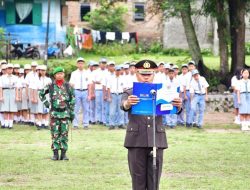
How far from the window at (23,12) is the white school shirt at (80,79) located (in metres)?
26.8

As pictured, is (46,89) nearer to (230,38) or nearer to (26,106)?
(26,106)

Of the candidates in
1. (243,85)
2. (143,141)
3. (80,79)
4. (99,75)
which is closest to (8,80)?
(80,79)

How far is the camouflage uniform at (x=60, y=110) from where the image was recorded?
60.1 feet

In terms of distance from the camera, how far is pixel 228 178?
15961 millimetres

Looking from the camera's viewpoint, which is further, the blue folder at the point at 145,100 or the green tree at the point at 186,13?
the green tree at the point at 186,13

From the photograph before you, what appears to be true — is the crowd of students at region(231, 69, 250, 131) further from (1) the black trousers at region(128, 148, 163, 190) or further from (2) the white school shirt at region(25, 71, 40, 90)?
(1) the black trousers at region(128, 148, 163, 190)

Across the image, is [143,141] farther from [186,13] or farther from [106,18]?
→ [106,18]

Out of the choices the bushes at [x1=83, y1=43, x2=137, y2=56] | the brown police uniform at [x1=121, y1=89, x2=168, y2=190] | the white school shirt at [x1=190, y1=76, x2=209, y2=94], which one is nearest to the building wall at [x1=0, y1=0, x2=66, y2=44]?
the bushes at [x1=83, y1=43, x2=137, y2=56]

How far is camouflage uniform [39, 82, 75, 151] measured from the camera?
60.1 ft

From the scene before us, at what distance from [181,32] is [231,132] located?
3507 centimetres

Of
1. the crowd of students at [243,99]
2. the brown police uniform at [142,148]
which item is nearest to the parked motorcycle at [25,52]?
the crowd of students at [243,99]

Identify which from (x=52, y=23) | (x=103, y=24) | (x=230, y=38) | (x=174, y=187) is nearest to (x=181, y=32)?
(x=103, y=24)

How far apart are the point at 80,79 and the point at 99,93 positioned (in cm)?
153

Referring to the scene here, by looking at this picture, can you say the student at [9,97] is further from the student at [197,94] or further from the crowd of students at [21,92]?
the student at [197,94]
